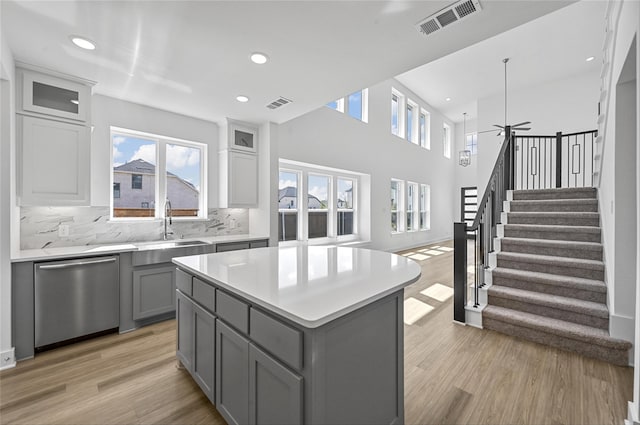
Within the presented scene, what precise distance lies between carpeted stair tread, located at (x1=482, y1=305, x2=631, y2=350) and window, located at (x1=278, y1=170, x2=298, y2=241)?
3.45 meters

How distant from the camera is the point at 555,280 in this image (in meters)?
2.86

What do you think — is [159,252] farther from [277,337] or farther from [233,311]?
[277,337]

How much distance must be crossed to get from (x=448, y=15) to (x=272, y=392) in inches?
101

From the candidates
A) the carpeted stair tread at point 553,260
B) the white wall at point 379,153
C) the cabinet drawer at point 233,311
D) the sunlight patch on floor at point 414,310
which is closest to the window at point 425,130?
the white wall at point 379,153

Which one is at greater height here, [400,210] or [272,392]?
[400,210]

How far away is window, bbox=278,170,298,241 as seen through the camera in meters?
5.25

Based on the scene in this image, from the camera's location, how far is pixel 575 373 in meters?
2.14

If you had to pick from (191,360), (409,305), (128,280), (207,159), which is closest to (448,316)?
(409,305)

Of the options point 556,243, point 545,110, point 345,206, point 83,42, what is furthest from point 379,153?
point 83,42

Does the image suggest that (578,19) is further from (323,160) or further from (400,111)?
(323,160)

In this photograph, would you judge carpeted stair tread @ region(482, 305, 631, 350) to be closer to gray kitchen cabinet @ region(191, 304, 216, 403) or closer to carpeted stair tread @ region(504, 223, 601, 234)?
carpeted stair tread @ region(504, 223, 601, 234)

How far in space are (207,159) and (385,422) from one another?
13.1ft

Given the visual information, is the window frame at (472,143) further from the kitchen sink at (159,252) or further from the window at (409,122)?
the kitchen sink at (159,252)

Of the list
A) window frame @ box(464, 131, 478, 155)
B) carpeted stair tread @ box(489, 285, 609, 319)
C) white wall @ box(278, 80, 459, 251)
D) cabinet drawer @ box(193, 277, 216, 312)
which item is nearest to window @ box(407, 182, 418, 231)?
white wall @ box(278, 80, 459, 251)
